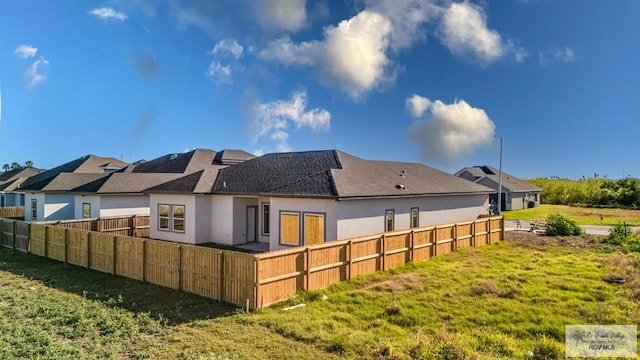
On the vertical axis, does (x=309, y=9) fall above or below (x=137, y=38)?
above

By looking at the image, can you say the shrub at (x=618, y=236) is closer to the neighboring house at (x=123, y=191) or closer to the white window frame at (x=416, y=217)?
the white window frame at (x=416, y=217)

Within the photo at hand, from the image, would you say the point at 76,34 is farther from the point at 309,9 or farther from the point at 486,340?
the point at 486,340

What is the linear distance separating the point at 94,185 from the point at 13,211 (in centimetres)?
1183

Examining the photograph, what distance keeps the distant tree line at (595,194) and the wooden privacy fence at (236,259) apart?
46428 mm

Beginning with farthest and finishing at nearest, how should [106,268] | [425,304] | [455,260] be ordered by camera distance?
[455,260] → [106,268] → [425,304]

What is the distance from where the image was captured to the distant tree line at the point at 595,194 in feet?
171

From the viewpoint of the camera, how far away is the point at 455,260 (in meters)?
17.6

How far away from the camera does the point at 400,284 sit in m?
12.9

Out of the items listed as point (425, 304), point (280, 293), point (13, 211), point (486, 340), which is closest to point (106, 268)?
point (280, 293)

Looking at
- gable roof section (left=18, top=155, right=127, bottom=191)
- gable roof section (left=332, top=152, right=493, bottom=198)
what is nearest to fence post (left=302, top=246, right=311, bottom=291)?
gable roof section (left=332, top=152, right=493, bottom=198)

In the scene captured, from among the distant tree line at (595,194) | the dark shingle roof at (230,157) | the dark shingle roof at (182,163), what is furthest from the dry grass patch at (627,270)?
the distant tree line at (595,194)

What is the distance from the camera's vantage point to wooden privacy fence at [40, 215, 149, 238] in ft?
73.9

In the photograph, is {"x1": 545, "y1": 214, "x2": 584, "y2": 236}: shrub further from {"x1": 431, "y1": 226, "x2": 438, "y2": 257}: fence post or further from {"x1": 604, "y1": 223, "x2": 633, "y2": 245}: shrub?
{"x1": 431, "y1": 226, "x2": 438, "y2": 257}: fence post

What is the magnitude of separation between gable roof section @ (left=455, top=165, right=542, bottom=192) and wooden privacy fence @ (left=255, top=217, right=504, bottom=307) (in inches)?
1236
